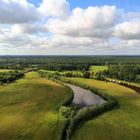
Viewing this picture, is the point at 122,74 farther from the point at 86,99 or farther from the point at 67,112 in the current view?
the point at 67,112

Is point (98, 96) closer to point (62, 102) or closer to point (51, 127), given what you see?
point (62, 102)

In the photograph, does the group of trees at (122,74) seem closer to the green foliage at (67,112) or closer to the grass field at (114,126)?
the grass field at (114,126)

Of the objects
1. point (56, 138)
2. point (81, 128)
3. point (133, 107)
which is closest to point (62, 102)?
point (133, 107)

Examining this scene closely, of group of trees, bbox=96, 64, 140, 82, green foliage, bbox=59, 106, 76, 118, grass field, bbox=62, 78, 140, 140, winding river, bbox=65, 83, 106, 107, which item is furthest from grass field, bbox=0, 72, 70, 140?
group of trees, bbox=96, 64, 140, 82

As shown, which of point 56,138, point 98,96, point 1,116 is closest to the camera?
point 56,138

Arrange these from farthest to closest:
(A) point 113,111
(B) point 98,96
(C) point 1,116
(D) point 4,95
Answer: (B) point 98,96
(D) point 4,95
(A) point 113,111
(C) point 1,116

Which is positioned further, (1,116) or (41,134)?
(1,116)

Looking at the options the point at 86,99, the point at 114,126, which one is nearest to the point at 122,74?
the point at 86,99
